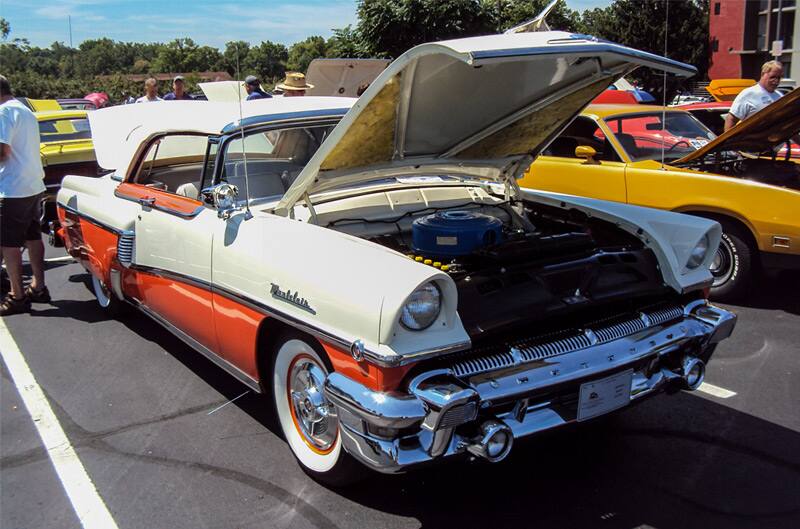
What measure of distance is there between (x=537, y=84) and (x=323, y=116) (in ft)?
3.89

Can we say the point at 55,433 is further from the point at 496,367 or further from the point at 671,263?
the point at 671,263

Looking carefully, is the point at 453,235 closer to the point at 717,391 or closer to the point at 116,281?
the point at 717,391

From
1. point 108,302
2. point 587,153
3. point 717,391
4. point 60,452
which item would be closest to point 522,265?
point 717,391

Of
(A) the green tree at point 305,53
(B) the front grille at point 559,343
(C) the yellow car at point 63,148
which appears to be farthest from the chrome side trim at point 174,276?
(A) the green tree at point 305,53

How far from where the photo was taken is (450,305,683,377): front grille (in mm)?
2621

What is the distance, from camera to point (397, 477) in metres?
3.12

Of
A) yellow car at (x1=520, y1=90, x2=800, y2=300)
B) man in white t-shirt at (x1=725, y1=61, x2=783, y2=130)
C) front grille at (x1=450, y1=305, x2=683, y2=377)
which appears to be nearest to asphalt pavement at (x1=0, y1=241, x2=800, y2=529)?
front grille at (x1=450, y1=305, x2=683, y2=377)

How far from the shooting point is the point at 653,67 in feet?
10.6

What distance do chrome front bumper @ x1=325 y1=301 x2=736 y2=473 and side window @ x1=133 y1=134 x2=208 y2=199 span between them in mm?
2621

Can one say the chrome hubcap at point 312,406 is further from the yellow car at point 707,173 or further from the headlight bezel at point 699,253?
the yellow car at point 707,173

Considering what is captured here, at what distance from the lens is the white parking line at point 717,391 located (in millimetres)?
3887

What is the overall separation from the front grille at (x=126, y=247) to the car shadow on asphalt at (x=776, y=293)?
4432 millimetres

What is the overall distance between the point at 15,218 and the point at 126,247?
1.84 m

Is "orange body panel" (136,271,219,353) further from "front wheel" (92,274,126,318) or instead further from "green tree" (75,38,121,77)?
"green tree" (75,38,121,77)
